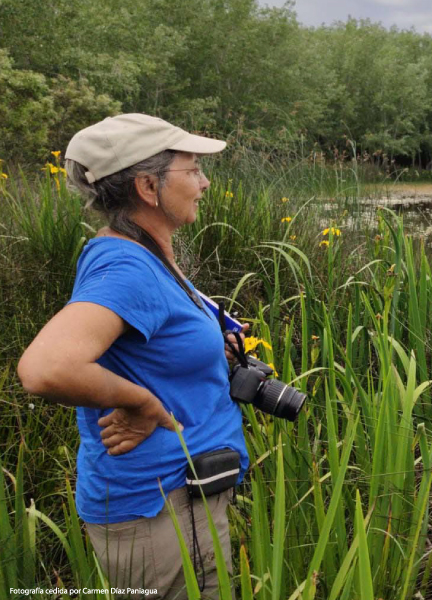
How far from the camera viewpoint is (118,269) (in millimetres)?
1320

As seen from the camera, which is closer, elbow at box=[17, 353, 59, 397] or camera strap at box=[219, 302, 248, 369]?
elbow at box=[17, 353, 59, 397]

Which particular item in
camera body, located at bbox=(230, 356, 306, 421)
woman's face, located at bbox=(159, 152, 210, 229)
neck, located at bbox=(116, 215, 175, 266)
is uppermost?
woman's face, located at bbox=(159, 152, 210, 229)

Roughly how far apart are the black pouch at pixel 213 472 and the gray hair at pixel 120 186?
1.77 ft

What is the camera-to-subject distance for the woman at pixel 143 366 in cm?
132

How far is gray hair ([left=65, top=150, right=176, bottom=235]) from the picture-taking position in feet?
4.94

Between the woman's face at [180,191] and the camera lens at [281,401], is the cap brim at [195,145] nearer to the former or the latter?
the woman's face at [180,191]

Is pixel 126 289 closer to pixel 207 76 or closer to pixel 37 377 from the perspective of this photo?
pixel 37 377

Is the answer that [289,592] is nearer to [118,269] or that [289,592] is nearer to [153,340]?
[153,340]

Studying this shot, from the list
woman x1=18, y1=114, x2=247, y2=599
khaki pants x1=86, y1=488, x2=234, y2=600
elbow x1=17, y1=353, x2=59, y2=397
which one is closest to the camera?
elbow x1=17, y1=353, x2=59, y2=397

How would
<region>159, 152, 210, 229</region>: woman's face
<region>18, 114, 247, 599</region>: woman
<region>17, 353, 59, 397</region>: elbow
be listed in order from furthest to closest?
<region>159, 152, 210, 229</region>: woman's face → <region>18, 114, 247, 599</region>: woman → <region>17, 353, 59, 397</region>: elbow

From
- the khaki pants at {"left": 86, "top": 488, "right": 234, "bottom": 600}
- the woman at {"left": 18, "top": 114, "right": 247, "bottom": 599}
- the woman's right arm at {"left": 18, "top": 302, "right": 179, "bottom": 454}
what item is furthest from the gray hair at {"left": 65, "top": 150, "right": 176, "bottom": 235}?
the khaki pants at {"left": 86, "top": 488, "right": 234, "bottom": 600}

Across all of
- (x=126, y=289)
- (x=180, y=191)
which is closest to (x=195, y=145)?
(x=180, y=191)

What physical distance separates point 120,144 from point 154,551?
35.6 inches

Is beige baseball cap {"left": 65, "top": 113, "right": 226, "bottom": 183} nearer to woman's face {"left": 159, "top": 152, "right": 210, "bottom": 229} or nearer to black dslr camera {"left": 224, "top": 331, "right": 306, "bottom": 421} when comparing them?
woman's face {"left": 159, "top": 152, "right": 210, "bottom": 229}
